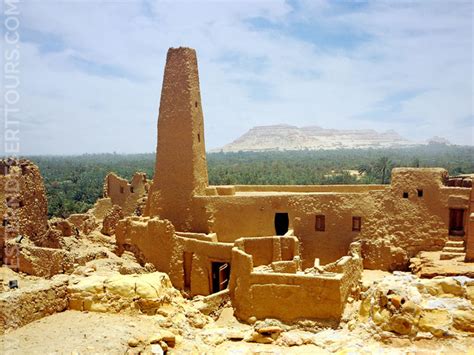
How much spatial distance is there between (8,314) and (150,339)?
2.61m

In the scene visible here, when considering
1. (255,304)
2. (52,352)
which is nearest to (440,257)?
(255,304)

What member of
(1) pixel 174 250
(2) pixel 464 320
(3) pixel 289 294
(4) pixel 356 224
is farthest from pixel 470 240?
(1) pixel 174 250

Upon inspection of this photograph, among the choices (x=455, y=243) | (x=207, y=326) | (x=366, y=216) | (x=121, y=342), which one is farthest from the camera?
(x=366, y=216)

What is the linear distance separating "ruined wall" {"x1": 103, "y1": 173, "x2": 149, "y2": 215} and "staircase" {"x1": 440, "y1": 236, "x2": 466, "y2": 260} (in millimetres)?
18252

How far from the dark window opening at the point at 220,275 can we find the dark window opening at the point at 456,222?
9782mm

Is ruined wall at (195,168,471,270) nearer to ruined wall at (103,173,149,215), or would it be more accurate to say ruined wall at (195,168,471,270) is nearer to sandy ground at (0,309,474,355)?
ruined wall at (103,173,149,215)

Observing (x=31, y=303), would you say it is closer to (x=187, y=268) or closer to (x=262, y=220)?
(x=187, y=268)

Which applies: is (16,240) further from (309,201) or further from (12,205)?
(309,201)

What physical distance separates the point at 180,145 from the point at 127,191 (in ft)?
34.4

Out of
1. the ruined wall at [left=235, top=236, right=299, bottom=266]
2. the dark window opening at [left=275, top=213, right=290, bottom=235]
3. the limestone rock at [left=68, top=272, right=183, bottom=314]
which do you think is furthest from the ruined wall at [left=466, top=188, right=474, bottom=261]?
the limestone rock at [left=68, top=272, right=183, bottom=314]

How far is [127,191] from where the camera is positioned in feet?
101

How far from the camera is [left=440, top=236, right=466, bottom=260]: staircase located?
1838 centimetres

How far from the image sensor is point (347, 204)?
20.7 metres

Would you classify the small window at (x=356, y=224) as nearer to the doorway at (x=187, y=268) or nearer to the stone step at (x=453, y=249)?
the stone step at (x=453, y=249)
